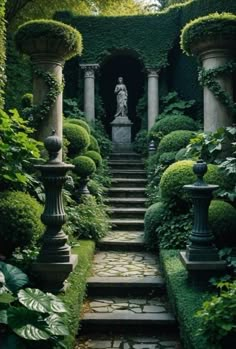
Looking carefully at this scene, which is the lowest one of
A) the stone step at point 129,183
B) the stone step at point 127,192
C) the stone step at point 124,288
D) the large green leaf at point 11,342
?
the stone step at point 124,288

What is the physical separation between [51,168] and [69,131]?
5.97m

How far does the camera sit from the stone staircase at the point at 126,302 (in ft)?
14.5

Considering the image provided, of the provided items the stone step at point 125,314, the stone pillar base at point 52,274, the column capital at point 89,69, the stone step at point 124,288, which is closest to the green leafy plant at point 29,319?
the stone pillar base at point 52,274

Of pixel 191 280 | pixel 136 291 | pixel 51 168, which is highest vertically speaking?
pixel 51 168

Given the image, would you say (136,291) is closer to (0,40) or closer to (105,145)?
(0,40)

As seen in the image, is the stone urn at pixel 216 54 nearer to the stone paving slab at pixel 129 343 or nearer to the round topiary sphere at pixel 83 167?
the round topiary sphere at pixel 83 167

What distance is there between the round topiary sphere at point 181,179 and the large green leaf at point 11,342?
383cm

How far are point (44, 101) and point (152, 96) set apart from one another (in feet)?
27.2

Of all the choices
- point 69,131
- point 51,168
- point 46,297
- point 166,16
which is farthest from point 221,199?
point 166,16

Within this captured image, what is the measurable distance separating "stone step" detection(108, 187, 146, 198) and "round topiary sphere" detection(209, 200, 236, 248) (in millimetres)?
4937

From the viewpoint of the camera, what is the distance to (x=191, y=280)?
4500mm

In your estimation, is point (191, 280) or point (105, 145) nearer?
point (191, 280)

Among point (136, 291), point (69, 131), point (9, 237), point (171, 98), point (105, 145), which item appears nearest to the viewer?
point (9, 237)

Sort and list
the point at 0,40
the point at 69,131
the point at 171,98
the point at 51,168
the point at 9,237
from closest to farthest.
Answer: the point at 51,168 → the point at 9,237 → the point at 0,40 → the point at 69,131 → the point at 171,98
